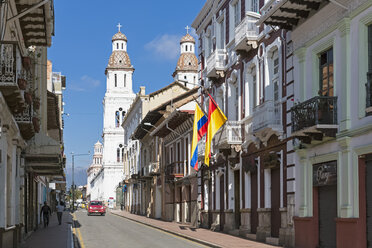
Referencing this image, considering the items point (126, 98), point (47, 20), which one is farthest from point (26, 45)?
point (126, 98)

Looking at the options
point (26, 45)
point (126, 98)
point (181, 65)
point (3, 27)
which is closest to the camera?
point (3, 27)

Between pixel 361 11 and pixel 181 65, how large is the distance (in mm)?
85160

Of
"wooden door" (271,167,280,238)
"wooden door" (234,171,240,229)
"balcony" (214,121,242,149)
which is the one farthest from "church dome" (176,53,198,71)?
"wooden door" (271,167,280,238)

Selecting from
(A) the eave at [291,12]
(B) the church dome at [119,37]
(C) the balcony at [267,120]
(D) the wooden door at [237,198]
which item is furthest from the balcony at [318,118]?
(B) the church dome at [119,37]

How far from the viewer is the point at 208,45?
35.0 m

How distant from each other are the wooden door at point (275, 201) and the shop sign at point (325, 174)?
3.68 metres

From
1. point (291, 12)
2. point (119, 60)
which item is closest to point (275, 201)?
point (291, 12)

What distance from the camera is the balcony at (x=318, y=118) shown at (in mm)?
18391

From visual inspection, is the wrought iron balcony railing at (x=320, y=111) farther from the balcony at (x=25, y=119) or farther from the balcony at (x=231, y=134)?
the balcony at (x=231, y=134)

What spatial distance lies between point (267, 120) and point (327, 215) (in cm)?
509

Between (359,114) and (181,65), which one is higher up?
(181,65)

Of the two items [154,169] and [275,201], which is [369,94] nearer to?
[275,201]

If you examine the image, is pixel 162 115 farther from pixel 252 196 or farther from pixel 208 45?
pixel 252 196

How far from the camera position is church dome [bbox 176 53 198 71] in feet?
332
